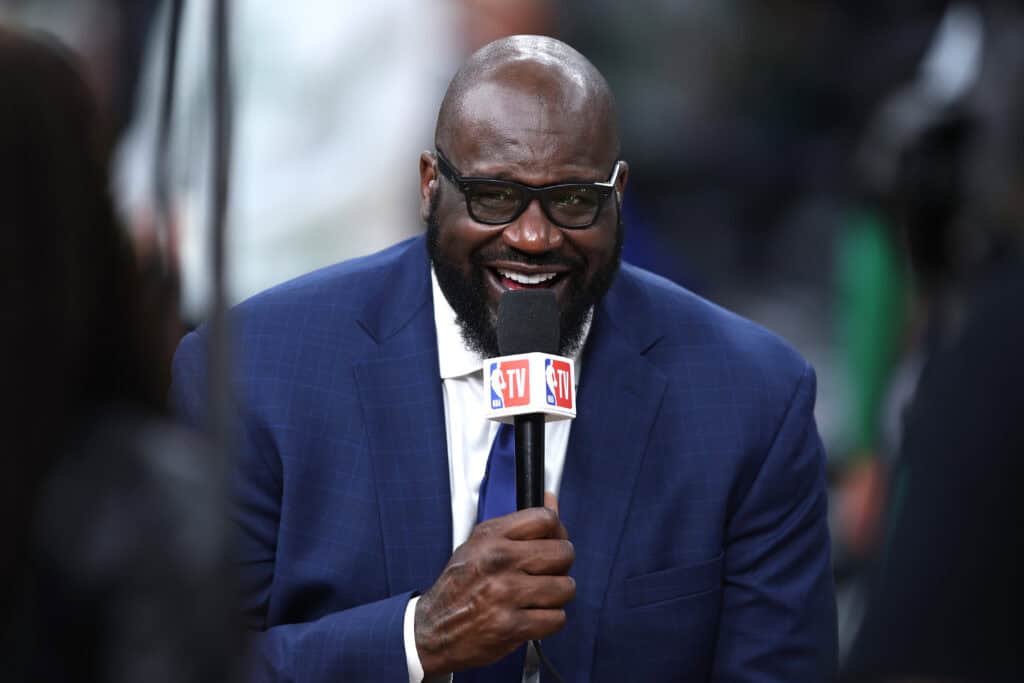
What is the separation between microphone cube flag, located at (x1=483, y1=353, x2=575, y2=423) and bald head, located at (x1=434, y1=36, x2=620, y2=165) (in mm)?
590

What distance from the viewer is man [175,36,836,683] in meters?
3.26

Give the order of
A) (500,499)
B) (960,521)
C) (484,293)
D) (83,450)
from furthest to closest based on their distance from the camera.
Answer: (484,293) → (500,499) → (960,521) → (83,450)

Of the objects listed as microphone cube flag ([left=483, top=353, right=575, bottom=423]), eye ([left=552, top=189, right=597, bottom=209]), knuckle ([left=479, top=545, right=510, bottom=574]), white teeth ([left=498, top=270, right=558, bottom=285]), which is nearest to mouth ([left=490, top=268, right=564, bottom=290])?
white teeth ([left=498, top=270, right=558, bottom=285])

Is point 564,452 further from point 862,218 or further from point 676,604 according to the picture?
point 862,218

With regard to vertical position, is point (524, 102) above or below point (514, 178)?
above

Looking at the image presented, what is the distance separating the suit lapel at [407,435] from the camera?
3.27 meters

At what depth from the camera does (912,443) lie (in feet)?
A: 6.56

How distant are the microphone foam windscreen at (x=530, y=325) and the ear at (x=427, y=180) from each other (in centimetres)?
56

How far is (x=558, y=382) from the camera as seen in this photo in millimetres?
2867

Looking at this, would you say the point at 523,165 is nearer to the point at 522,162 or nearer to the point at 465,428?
the point at 522,162

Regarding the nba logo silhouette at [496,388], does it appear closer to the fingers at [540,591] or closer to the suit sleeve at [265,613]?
the fingers at [540,591]

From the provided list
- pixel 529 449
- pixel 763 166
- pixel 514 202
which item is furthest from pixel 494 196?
pixel 763 166

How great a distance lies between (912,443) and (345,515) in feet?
4.84

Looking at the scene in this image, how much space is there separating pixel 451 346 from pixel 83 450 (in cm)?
174
